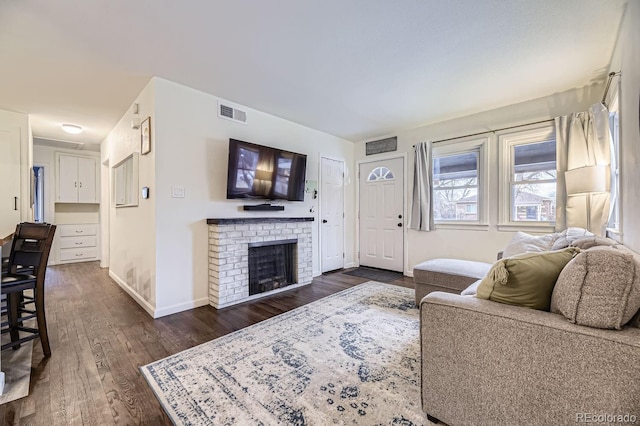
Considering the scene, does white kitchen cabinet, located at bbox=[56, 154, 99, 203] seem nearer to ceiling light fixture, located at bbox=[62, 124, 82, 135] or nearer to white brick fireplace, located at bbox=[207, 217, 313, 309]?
ceiling light fixture, located at bbox=[62, 124, 82, 135]

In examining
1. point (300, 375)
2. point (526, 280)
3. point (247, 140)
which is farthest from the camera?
point (247, 140)

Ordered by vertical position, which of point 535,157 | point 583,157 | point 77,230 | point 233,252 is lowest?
point 233,252

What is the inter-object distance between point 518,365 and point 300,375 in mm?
1258

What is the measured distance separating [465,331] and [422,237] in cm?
335

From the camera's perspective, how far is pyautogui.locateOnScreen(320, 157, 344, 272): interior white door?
189 inches

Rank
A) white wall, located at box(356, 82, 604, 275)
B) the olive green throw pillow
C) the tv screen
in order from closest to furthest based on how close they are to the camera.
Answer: the olive green throw pillow < white wall, located at box(356, 82, 604, 275) < the tv screen

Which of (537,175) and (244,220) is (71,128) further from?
(537,175)

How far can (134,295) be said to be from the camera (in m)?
3.35

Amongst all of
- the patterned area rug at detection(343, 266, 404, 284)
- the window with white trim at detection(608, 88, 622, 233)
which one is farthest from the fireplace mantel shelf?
the window with white trim at detection(608, 88, 622, 233)

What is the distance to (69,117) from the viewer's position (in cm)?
401

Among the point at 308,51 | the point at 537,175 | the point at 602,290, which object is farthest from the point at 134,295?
the point at 537,175

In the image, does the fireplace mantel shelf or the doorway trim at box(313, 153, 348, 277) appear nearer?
the fireplace mantel shelf

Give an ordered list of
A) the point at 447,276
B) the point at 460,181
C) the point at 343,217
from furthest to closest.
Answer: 1. the point at 343,217
2. the point at 460,181
3. the point at 447,276

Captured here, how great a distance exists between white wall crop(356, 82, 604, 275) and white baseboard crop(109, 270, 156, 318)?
372 cm
